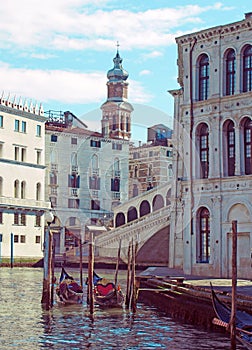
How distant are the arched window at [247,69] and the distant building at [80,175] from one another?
94.0 ft

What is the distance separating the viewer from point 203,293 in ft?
59.7

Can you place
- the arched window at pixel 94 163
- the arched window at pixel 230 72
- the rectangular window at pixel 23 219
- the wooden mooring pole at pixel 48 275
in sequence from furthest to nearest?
the arched window at pixel 94 163, the rectangular window at pixel 23 219, the arched window at pixel 230 72, the wooden mooring pole at pixel 48 275

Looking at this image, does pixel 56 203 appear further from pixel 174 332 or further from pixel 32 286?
pixel 174 332

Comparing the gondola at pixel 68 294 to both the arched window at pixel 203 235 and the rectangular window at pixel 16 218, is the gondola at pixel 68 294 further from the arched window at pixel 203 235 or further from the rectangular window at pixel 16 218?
the rectangular window at pixel 16 218

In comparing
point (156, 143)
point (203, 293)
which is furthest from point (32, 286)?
point (156, 143)

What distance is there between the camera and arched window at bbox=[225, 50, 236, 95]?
2586cm

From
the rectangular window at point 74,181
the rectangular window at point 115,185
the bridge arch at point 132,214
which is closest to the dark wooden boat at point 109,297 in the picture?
the bridge arch at point 132,214

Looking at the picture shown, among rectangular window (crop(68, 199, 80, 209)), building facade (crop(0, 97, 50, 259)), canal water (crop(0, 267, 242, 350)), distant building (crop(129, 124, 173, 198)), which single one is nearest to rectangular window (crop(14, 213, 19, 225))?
building facade (crop(0, 97, 50, 259))

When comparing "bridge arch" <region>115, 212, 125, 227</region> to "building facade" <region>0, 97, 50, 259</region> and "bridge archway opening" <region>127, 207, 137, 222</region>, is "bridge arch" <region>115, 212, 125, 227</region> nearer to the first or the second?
"bridge archway opening" <region>127, 207, 137, 222</region>

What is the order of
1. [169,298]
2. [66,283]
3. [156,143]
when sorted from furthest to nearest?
1. [156,143]
2. [66,283]
3. [169,298]

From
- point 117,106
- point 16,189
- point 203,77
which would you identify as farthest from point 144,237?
point 117,106

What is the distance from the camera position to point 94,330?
16.8m

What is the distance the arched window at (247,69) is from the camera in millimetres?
25266

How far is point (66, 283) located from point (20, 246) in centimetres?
2600
